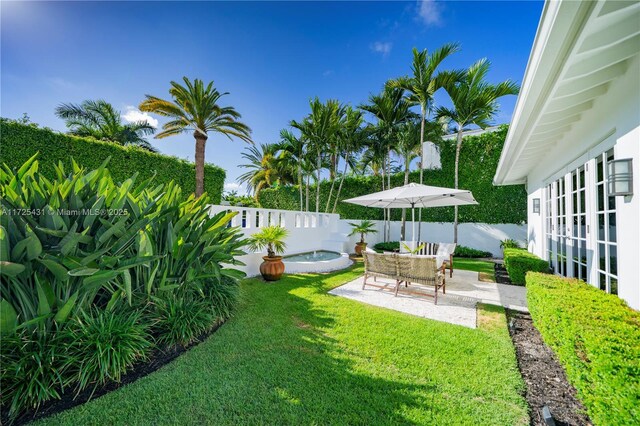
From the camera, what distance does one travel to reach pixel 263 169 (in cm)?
2227

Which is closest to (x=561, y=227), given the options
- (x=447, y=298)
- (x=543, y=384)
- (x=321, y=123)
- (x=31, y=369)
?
(x=447, y=298)

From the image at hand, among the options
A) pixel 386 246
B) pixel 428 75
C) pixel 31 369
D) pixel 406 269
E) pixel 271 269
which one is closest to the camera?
pixel 31 369

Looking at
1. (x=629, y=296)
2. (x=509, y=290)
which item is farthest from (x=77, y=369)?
(x=509, y=290)

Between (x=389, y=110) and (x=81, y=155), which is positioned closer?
(x=81, y=155)

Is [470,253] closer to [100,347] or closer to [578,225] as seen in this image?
[578,225]

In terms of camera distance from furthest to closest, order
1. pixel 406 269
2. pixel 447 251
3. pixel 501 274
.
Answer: pixel 501 274
pixel 447 251
pixel 406 269

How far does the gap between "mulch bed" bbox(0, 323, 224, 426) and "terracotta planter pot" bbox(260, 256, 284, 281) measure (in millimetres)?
3016

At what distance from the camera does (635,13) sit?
1.89 m

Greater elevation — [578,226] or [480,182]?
[480,182]

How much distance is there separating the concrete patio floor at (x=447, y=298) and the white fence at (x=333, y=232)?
318 centimetres

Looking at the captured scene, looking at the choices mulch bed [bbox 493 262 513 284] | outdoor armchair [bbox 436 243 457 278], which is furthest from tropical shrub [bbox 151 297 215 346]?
mulch bed [bbox 493 262 513 284]

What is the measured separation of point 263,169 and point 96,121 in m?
11.4

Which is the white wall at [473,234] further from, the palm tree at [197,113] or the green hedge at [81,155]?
the green hedge at [81,155]

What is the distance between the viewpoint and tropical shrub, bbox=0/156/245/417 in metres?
2.05
